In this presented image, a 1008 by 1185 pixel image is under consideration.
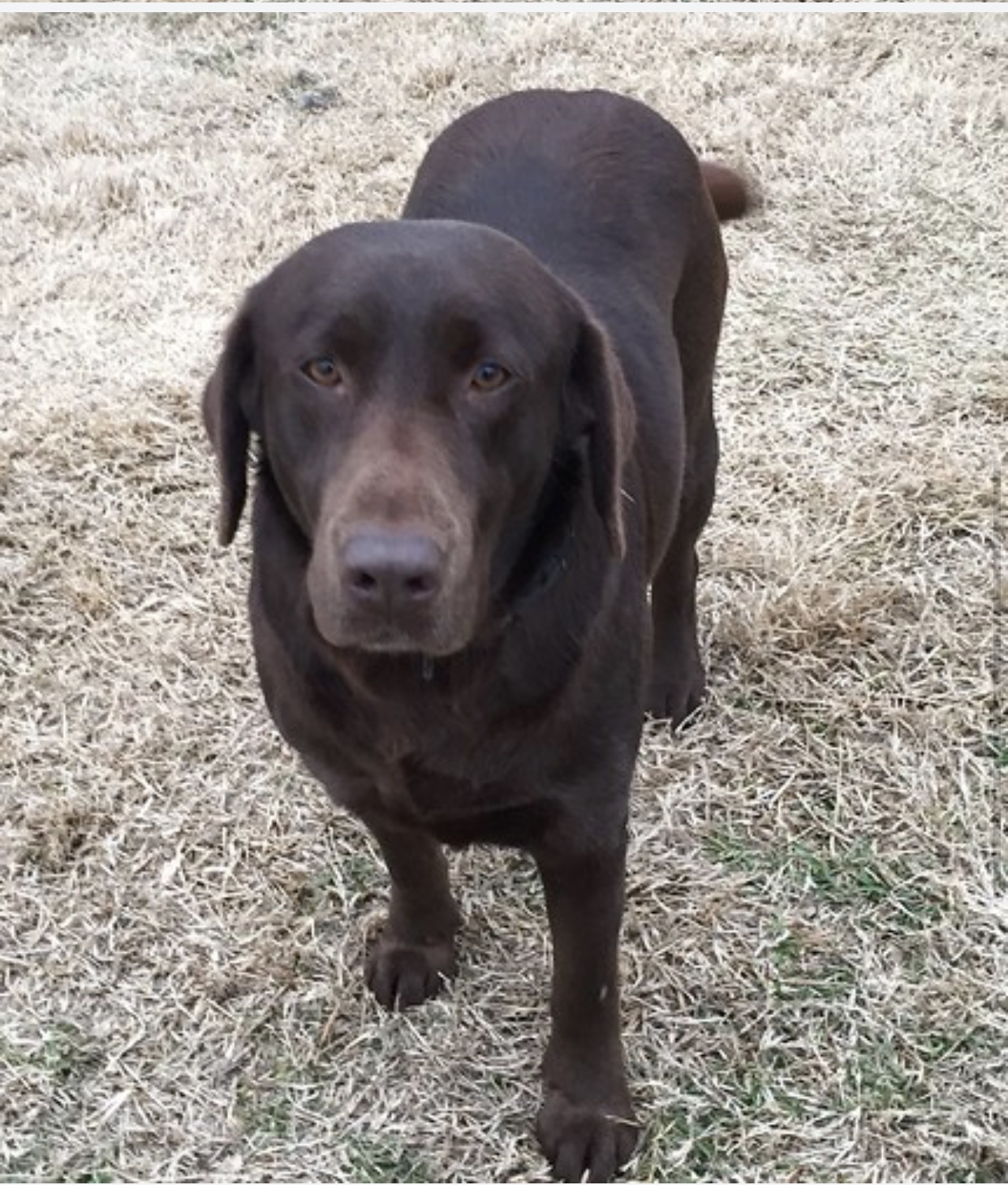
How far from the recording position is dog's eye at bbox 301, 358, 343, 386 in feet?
6.24

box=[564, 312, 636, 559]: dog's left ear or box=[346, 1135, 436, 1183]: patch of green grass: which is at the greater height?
box=[564, 312, 636, 559]: dog's left ear

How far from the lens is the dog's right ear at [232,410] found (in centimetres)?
206

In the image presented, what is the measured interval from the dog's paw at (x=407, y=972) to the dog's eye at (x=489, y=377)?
1161 mm

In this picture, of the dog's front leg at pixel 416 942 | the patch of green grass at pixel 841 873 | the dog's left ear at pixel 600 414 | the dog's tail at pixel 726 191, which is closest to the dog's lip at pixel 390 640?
the dog's left ear at pixel 600 414

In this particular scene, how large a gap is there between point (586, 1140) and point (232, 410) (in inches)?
48.1

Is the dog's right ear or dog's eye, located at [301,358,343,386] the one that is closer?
dog's eye, located at [301,358,343,386]

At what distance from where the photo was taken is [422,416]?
6.10ft

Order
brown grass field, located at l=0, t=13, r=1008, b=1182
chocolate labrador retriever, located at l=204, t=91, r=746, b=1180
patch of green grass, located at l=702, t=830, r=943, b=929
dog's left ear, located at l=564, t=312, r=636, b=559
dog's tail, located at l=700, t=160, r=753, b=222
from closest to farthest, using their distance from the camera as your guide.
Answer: chocolate labrador retriever, located at l=204, t=91, r=746, b=1180
dog's left ear, located at l=564, t=312, r=636, b=559
brown grass field, located at l=0, t=13, r=1008, b=1182
patch of green grass, located at l=702, t=830, r=943, b=929
dog's tail, located at l=700, t=160, r=753, b=222

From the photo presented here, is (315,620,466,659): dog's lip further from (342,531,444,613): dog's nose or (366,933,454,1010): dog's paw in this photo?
(366,933,454,1010): dog's paw

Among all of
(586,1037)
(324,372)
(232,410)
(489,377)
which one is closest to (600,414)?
(489,377)

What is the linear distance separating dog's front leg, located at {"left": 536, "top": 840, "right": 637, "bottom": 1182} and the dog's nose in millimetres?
639

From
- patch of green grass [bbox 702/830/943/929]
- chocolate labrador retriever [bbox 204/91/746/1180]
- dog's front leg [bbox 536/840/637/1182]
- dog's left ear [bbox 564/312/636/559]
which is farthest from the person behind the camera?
patch of green grass [bbox 702/830/943/929]

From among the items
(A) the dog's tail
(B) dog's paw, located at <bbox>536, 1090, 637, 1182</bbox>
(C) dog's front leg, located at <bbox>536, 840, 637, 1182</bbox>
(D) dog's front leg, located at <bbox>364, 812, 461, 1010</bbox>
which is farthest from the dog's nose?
(A) the dog's tail

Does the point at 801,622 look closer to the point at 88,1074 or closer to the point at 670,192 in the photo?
the point at 670,192
